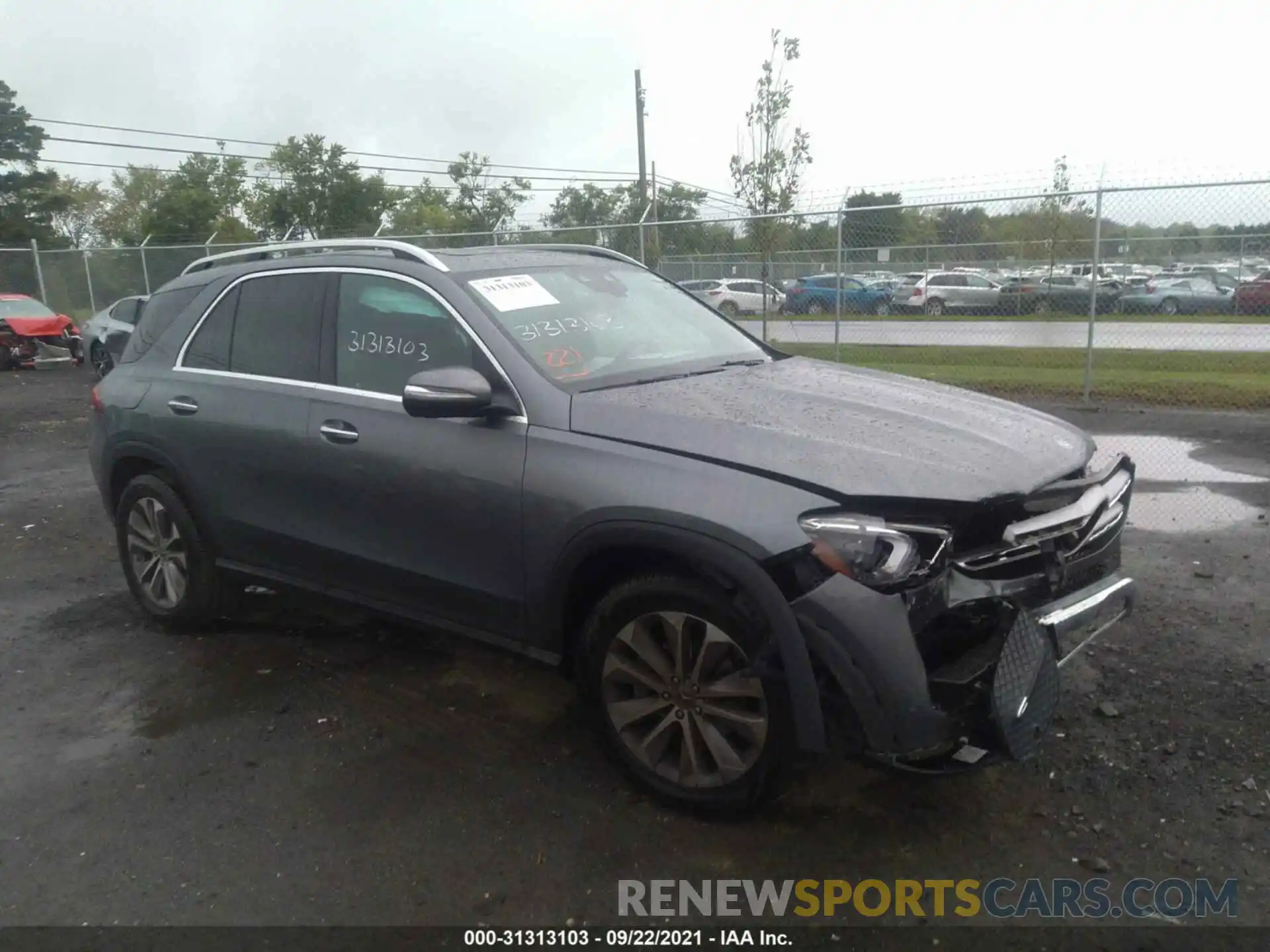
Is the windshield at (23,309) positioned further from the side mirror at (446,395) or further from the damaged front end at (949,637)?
the damaged front end at (949,637)

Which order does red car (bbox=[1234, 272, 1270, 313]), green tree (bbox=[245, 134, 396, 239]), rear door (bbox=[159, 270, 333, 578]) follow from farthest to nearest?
green tree (bbox=[245, 134, 396, 239])
red car (bbox=[1234, 272, 1270, 313])
rear door (bbox=[159, 270, 333, 578])

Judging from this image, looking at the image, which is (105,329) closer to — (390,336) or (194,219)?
(390,336)

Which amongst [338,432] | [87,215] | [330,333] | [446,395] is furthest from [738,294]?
[87,215]

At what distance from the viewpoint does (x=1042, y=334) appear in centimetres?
1177

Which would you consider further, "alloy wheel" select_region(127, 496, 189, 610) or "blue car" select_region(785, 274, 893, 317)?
"blue car" select_region(785, 274, 893, 317)

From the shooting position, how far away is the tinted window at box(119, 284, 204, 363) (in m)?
5.01

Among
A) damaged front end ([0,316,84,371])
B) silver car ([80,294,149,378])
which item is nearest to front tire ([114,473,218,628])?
silver car ([80,294,149,378])

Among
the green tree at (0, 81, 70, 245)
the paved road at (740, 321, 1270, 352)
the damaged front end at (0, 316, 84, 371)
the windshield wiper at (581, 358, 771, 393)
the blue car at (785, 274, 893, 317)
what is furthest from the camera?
the green tree at (0, 81, 70, 245)

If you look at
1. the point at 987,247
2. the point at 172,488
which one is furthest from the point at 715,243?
the point at 172,488

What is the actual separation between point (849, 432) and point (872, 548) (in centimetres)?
57

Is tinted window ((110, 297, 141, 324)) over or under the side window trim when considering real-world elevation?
under

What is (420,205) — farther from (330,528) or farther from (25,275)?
(330,528)

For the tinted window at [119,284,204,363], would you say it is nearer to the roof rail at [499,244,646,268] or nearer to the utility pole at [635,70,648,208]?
the roof rail at [499,244,646,268]

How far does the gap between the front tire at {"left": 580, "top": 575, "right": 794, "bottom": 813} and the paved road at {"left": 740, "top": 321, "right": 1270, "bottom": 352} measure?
24.1 ft
